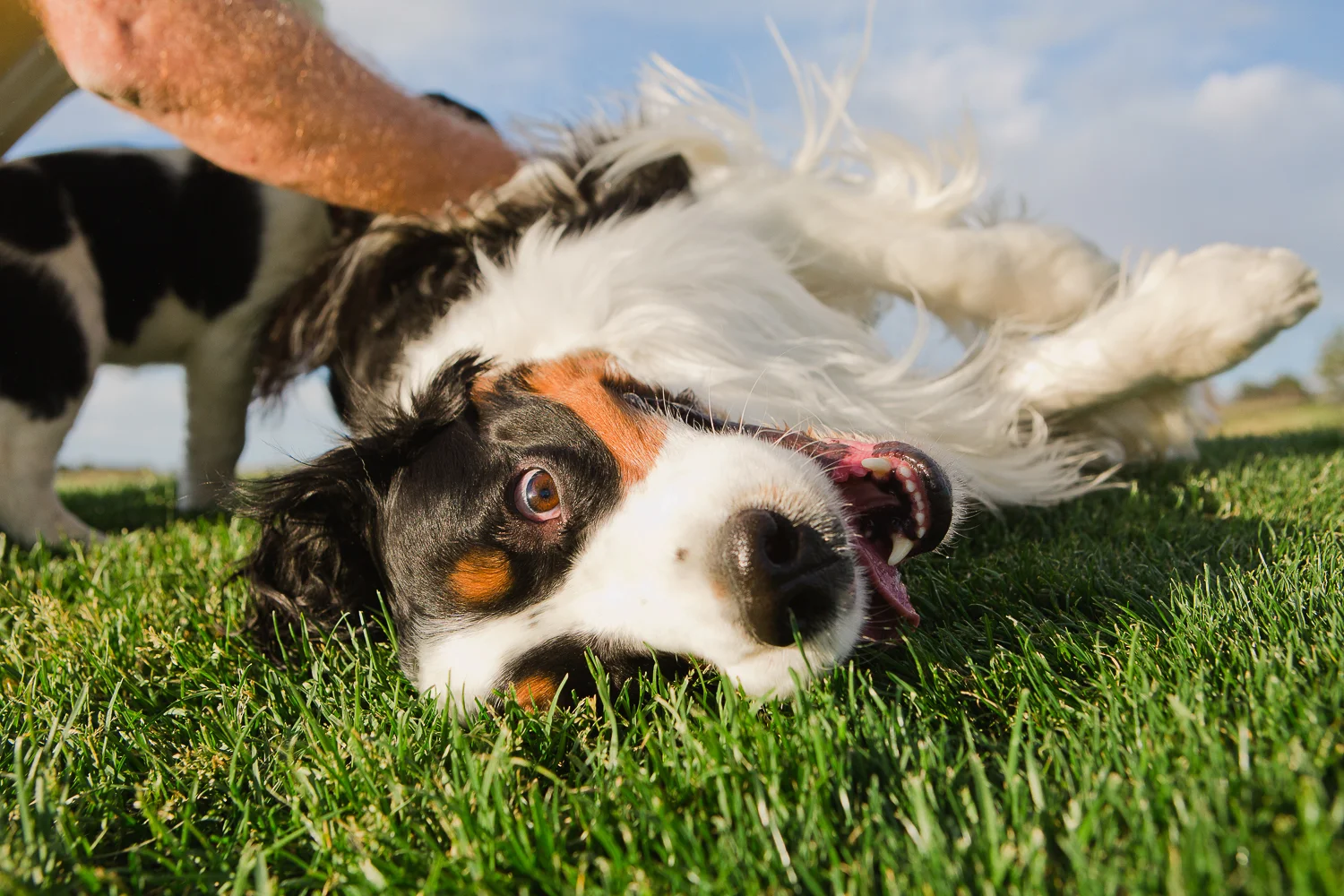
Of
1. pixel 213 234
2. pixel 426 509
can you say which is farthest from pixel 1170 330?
pixel 213 234

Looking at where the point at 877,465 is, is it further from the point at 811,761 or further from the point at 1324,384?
the point at 1324,384

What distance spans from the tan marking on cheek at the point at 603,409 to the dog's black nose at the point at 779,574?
0.35 meters

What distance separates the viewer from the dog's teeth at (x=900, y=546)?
2.12 meters

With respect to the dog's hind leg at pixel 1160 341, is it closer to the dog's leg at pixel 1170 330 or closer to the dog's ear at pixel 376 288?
the dog's leg at pixel 1170 330

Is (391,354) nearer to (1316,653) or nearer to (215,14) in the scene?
(215,14)

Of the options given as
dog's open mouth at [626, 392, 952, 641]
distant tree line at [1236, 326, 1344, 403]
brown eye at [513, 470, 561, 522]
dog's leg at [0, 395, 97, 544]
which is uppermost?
dog's open mouth at [626, 392, 952, 641]

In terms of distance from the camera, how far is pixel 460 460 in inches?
86.7

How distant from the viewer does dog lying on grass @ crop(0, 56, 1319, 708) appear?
184cm

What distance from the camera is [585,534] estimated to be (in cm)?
191

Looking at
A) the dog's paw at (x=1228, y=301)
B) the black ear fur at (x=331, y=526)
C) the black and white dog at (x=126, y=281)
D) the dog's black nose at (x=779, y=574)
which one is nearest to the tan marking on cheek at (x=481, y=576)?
the black ear fur at (x=331, y=526)

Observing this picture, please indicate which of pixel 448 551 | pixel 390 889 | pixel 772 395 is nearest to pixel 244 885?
pixel 390 889

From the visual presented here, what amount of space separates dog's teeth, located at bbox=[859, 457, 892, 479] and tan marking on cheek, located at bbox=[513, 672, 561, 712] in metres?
0.81

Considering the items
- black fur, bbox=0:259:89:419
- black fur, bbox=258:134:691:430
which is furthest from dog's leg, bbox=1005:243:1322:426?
black fur, bbox=0:259:89:419

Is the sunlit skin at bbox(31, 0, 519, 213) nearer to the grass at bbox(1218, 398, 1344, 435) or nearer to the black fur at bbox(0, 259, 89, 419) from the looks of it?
the black fur at bbox(0, 259, 89, 419)
